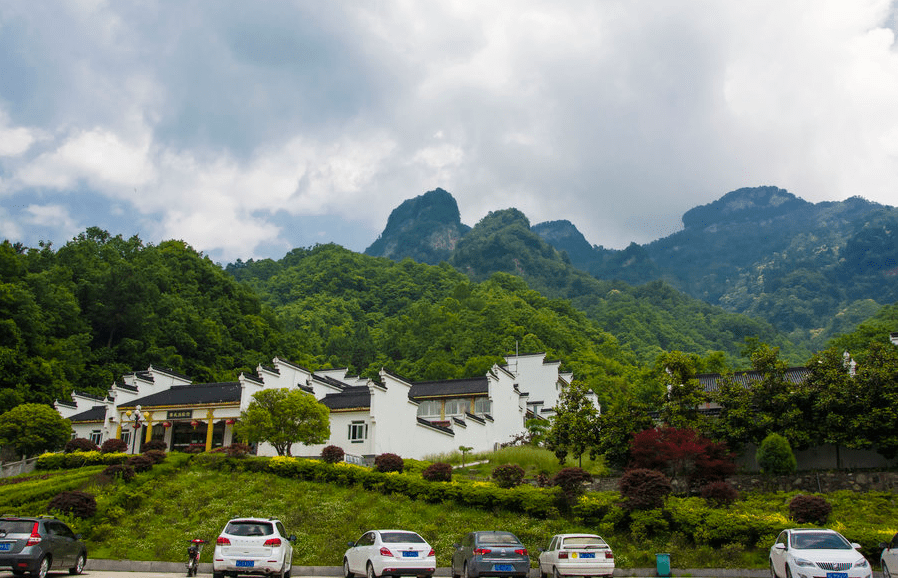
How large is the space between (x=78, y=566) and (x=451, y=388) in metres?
32.8

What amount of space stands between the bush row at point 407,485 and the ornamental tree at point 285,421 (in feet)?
9.72

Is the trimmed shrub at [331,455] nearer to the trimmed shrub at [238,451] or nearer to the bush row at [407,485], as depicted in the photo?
the bush row at [407,485]

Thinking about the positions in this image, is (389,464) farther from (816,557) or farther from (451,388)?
(451,388)

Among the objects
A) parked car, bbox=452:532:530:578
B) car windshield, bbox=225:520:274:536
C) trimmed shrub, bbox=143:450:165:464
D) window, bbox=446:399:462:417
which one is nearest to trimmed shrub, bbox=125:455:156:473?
trimmed shrub, bbox=143:450:165:464

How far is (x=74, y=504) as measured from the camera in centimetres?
2231

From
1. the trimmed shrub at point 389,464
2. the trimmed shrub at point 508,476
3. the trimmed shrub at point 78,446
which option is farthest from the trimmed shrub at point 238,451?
the trimmed shrub at point 508,476

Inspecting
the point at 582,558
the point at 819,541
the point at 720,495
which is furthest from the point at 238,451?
the point at 819,541

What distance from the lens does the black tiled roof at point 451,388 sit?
47625mm

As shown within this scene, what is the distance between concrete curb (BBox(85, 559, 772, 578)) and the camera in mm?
17641

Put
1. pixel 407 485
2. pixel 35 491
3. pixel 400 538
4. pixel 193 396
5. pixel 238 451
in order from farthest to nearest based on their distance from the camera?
1. pixel 193 396
2. pixel 238 451
3. pixel 35 491
4. pixel 407 485
5. pixel 400 538

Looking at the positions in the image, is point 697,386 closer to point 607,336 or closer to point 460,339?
point 460,339

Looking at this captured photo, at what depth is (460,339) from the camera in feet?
244

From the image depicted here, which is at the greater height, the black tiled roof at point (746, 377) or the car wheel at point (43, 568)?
the black tiled roof at point (746, 377)

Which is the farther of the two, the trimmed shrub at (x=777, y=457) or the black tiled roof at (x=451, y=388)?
the black tiled roof at (x=451, y=388)
